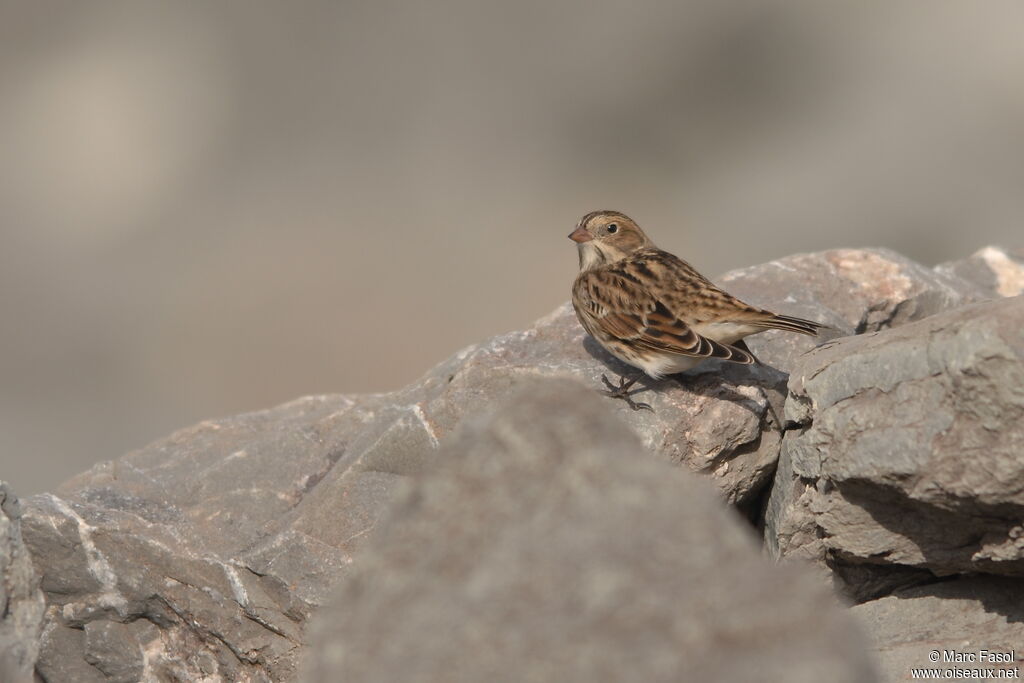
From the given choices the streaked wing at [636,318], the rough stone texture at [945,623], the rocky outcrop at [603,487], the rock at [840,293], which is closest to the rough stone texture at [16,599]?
the rocky outcrop at [603,487]

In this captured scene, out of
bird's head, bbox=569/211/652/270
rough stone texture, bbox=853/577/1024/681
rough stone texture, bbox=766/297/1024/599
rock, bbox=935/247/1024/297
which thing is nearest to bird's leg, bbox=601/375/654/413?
rough stone texture, bbox=766/297/1024/599

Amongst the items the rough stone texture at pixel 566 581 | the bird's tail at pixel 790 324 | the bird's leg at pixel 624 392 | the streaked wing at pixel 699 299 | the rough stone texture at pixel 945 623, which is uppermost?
the streaked wing at pixel 699 299

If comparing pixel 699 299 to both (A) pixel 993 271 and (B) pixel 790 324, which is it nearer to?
(B) pixel 790 324

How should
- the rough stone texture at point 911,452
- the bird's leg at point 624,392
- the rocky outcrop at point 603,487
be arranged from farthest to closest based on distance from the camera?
the bird's leg at point 624,392
the rough stone texture at point 911,452
the rocky outcrop at point 603,487

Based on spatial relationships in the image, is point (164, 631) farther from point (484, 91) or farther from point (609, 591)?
point (484, 91)

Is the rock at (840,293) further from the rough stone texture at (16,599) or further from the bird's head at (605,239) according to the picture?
the rough stone texture at (16,599)

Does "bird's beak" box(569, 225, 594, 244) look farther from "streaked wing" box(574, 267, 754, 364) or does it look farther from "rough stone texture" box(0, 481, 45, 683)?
"rough stone texture" box(0, 481, 45, 683)
